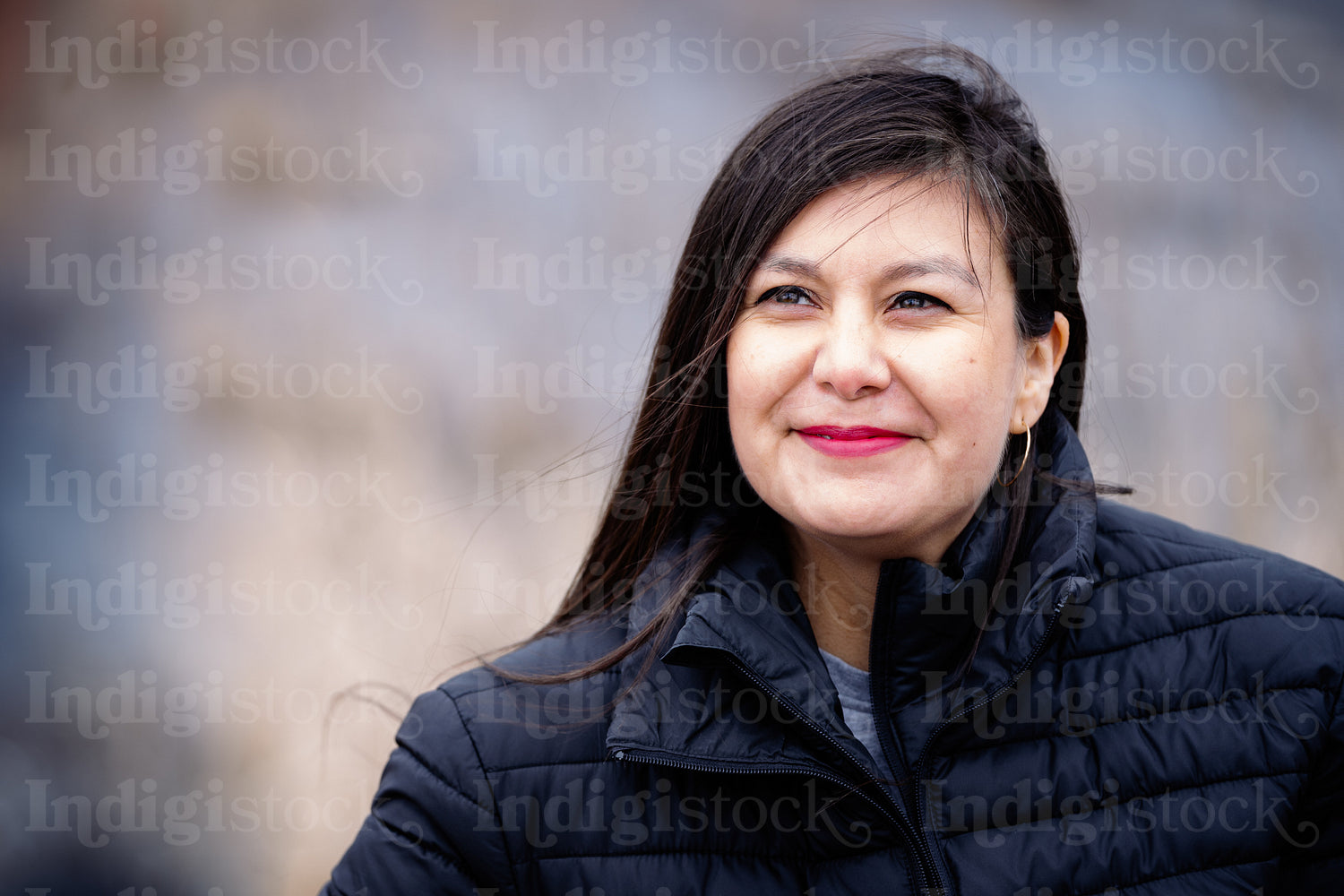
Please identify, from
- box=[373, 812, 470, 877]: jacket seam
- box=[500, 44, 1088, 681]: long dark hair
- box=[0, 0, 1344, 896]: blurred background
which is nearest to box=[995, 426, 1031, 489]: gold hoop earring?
box=[500, 44, 1088, 681]: long dark hair

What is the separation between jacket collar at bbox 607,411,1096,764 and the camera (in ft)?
5.42

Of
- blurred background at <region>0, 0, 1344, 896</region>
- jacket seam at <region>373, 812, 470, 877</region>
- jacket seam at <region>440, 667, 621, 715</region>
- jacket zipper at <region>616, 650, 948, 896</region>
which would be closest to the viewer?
jacket zipper at <region>616, 650, 948, 896</region>

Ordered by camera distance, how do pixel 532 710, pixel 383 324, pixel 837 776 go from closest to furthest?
1. pixel 837 776
2. pixel 532 710
3. pixel 383 324

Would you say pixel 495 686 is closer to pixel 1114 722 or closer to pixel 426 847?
pixel 426 847

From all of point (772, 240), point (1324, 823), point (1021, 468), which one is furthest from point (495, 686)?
point (1324, 823)

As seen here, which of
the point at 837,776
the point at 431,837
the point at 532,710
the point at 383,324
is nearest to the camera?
the point at 837,776

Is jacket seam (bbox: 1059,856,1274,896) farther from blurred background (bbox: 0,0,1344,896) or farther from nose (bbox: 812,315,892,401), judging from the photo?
blurred background (bbox: 0,0,1344,896)

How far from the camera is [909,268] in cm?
168

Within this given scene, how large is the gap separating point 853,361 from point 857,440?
0.12 m

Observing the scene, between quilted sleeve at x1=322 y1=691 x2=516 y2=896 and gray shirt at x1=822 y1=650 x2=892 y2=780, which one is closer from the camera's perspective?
quilted sleeve at x1=322 y1=691 x2=516 y2=896

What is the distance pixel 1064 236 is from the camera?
1.96 metres

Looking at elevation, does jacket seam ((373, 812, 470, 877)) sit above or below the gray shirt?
below

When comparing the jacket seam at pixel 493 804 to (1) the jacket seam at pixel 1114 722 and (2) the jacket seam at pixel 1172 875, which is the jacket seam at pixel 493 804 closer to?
(1) the jacket seam at pixel 1114 722

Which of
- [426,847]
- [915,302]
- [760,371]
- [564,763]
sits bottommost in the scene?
[426,847]
